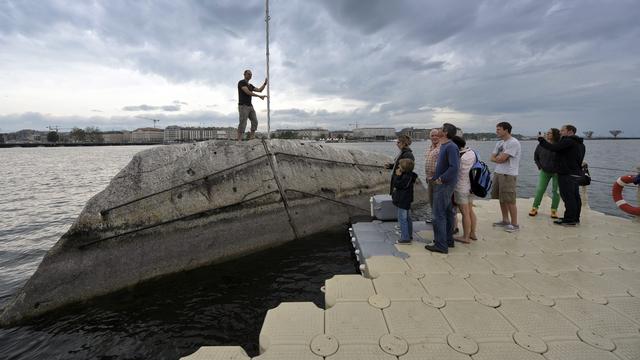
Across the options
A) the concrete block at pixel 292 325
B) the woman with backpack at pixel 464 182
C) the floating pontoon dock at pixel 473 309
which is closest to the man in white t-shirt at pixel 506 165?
the woman with backpack at pixel 464 182

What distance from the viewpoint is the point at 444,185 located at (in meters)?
5.39

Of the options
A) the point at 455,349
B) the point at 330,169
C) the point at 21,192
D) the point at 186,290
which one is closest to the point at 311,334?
the point at 455,349

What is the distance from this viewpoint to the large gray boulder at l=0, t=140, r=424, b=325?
5617mm

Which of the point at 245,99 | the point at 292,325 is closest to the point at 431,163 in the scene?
the point at 292,325

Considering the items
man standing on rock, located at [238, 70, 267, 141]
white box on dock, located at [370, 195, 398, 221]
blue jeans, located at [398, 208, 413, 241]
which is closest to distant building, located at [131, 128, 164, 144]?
man standing on rock, located at [238, 70, 267, 141]

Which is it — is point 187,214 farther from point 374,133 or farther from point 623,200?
point 374,133

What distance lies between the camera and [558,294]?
407 cm

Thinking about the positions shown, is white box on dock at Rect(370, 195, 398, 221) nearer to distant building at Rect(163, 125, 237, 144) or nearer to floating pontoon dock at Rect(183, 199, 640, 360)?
floating pontoon dock at Rect(183, 199, 640, 360)

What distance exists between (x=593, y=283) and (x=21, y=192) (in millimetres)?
28495

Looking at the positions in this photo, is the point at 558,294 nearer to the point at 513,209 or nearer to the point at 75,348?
the point at 513,209

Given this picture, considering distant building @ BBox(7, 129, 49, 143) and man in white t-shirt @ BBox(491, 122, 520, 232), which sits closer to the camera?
man in white t-shirt @ BBox(491, 122, 520, 232)

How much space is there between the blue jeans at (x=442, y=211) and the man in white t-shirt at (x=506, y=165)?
1600 millimetres

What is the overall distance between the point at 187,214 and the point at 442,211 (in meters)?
5.51

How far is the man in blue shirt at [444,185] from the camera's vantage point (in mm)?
5191
